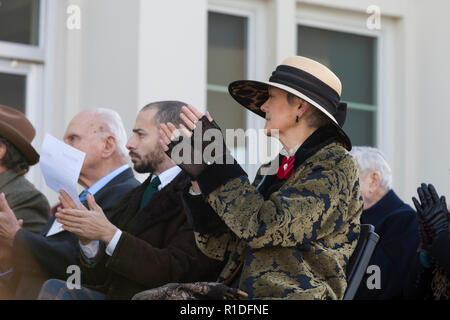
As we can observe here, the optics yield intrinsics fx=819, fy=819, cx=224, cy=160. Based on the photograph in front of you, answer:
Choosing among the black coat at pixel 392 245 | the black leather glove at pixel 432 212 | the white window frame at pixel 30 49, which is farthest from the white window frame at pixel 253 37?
the black leather glove at pixel 432 212

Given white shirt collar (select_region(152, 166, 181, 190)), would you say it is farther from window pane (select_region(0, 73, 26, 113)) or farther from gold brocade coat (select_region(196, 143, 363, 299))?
window pane (select_region(0, 73, 26, 113))

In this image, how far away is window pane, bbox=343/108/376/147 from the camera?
7.18m

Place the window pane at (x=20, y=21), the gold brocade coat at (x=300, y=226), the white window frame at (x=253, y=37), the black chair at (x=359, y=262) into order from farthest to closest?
the white window frame at (x=253, y=37)
the window pane at (x=20, y=21)
the black chair at (x=359, y=262)
the gold brocade coat at (x=300, y=226)

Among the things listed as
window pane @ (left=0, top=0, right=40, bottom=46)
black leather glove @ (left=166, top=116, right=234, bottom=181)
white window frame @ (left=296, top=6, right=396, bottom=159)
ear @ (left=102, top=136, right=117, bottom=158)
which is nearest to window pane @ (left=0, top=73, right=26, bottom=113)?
window pane @ (left=0, top=0, right=40, bottom=46)

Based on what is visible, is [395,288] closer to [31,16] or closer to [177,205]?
[177,205]

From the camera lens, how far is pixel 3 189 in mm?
4543

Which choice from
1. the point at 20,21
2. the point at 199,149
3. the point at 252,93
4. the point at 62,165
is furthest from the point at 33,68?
the point at 199,149

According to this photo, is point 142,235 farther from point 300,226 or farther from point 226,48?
point 226,48

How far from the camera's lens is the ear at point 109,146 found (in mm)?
4527

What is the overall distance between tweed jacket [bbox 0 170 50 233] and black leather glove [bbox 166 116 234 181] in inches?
74.7

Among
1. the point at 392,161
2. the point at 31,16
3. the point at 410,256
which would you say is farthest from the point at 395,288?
the point at 31,16

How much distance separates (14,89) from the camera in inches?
246

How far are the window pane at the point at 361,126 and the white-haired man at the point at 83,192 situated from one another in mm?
3015

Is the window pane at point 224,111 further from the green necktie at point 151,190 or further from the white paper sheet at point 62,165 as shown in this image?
the white paper sheet at point 62,165
